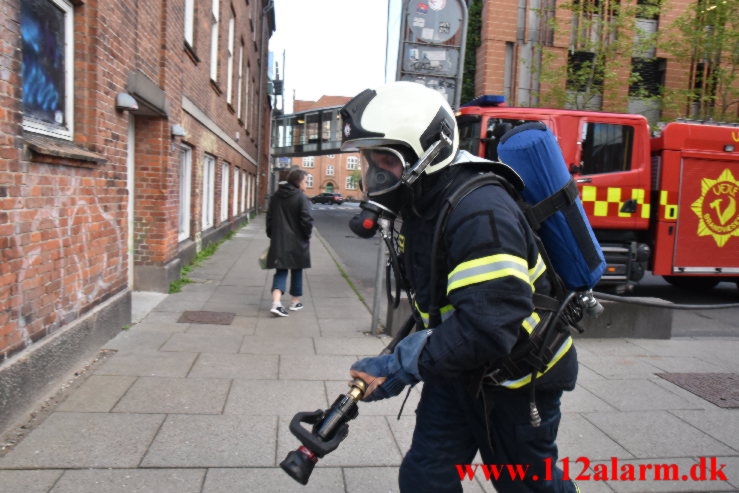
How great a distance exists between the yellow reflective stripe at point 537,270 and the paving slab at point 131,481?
1975mm

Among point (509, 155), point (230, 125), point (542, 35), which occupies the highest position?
point (542, 35)

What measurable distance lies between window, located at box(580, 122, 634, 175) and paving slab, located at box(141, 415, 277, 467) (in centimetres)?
589

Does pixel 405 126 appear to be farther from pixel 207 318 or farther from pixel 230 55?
pixel 230 55

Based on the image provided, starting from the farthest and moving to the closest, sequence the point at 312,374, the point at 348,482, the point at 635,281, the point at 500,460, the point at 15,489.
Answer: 1. the point at 635,281
2. the point at 312,374
3. the point at 348,482
4. the point at 15,489
5. the point at 500,460

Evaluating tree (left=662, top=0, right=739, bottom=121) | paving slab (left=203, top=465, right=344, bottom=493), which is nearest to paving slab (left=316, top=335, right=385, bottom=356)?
paving slab (left=203, top=465, right=344, bottom=493)

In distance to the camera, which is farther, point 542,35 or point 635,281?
point 542,35

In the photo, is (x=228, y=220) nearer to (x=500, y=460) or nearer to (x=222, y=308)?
(x=222, y=308)

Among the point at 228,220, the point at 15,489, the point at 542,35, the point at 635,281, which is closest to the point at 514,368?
the point at 15,489

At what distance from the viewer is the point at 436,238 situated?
1.77 meters

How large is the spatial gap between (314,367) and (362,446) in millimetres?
1530

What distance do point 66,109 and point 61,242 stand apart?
125cm

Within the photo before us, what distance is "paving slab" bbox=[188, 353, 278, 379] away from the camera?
4641mm

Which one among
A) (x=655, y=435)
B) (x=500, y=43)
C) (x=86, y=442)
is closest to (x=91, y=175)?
(x=86, y=442)

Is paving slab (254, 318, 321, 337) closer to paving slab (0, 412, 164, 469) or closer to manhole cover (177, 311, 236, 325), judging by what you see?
manhole cover (177, 311, 236, 325)
